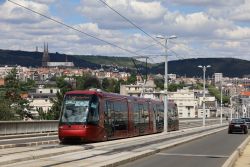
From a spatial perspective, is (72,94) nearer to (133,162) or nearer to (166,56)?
(133,162)

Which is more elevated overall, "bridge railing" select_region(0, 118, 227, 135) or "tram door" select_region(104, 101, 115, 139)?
"tram door" select_region(104, 101, 115, 139)

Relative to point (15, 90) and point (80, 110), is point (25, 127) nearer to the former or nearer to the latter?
point (80, 110)

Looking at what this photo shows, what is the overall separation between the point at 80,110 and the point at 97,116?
3.28ft

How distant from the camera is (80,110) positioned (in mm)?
31953

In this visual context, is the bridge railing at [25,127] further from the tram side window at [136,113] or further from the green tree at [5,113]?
the green tree at [5,113]

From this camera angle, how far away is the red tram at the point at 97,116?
3135cm

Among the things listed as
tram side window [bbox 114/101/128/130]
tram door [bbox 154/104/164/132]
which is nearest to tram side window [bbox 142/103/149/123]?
tram door [bbox 154/104/164/132]

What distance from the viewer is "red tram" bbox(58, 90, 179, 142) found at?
3135cm

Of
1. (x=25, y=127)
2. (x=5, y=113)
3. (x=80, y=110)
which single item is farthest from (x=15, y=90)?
(x=80, y=110)

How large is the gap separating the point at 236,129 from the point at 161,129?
743 centimetres

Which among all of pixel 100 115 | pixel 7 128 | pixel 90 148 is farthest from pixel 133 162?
pixel 7 128

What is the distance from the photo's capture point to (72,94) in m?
32.9

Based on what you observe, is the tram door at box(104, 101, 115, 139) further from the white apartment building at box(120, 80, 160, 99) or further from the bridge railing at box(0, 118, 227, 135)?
the white apartment building at box(120, 80, 160, 99)

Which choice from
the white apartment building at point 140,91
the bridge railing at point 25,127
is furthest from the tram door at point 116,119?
the white apartment building at point 140,91
